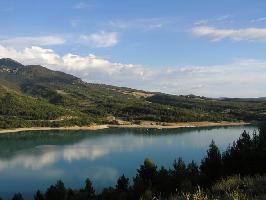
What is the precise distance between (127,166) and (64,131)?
271ft

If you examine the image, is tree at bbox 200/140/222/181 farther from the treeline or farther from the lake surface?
the lake surface

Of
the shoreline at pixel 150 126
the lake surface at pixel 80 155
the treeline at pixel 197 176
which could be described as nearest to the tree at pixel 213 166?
the treeline at pixel 197 176

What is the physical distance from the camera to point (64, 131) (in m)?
164

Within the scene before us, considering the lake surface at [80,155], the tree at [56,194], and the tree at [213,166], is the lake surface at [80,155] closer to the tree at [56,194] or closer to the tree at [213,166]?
the tree at [56,194]

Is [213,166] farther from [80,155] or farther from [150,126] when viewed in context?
[150,126]

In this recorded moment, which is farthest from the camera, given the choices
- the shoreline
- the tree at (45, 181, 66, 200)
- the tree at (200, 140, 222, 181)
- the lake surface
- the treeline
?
the shoreline

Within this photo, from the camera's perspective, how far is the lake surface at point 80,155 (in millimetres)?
73500

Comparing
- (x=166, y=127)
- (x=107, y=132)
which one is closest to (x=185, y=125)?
(x=166, y=127)

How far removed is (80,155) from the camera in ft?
348

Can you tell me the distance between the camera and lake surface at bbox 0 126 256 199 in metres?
73.5

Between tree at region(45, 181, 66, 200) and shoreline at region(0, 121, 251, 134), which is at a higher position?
shoreline at region(0, 121, 251, 134)

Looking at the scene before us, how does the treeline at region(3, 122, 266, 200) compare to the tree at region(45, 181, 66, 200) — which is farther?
the tree at region(45, 181, 66, 200)

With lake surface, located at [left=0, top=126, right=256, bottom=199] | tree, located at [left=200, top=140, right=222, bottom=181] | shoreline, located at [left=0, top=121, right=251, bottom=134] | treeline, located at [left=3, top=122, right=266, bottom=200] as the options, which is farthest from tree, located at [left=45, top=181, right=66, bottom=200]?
shoreline, located at [left=0, top=121, right=251, bottom=134]

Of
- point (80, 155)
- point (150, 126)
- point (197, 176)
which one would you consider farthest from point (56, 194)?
point (150, 126)
